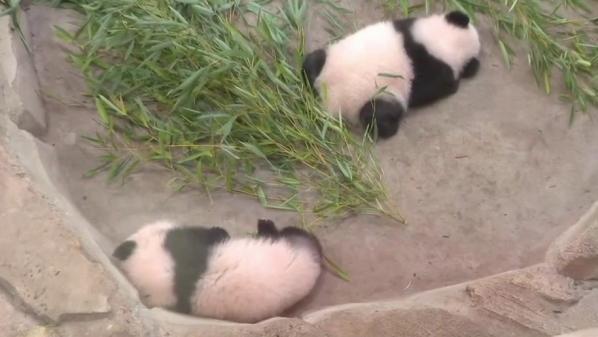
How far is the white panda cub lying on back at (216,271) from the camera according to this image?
5.89ft

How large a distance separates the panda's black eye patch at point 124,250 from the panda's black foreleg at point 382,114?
0.94m

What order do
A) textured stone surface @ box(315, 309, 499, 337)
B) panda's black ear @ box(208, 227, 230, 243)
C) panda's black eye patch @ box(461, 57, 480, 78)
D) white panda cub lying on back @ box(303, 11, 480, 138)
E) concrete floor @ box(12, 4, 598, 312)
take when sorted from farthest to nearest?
panda's black eye patch @ box(461, 57, 480, 78)
white panda cub lying on back @ box(303, 11, 480, 138)
concrete floor @ box(12, 4, 598, 312)
panda's black ear @ box(208, 227, 230, 243)
textured stone surface @ box(315, 309, 499, 337)

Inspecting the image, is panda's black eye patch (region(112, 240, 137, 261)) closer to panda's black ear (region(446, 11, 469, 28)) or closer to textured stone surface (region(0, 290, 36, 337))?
textured stone surface (region(0, 290, 36, 337))

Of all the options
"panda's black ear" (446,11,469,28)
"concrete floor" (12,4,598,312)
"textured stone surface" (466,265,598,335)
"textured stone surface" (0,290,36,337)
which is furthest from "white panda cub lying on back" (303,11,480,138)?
"textured stone surface" (0,290,36,337)

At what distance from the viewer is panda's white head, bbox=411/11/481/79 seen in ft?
7.43

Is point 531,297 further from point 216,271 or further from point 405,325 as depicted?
point 216,271

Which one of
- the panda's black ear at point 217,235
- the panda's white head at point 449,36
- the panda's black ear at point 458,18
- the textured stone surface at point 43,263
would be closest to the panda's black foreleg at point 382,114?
the panda's white head at point 449,36

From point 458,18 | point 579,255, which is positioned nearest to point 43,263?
point 579,255

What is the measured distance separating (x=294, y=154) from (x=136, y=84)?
65 cm

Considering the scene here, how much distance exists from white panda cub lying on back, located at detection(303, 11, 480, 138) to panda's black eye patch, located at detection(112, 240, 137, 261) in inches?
33.9

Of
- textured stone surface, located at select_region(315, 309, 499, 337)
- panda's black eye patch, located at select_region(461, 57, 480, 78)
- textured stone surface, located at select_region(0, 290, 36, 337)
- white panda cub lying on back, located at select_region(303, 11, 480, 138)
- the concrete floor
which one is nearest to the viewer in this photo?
textured stone surface, located at select_region(0, 290, 36, 337)

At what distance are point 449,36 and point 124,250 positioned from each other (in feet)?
4.63

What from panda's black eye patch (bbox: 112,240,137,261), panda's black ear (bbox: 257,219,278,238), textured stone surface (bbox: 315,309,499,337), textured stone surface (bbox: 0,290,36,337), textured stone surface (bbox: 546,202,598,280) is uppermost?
textured stone surface (bbox: 0,290,36,337)

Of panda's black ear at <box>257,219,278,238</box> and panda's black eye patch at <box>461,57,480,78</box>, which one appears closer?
panda's black ear at <box>257,219,278,238</box>
